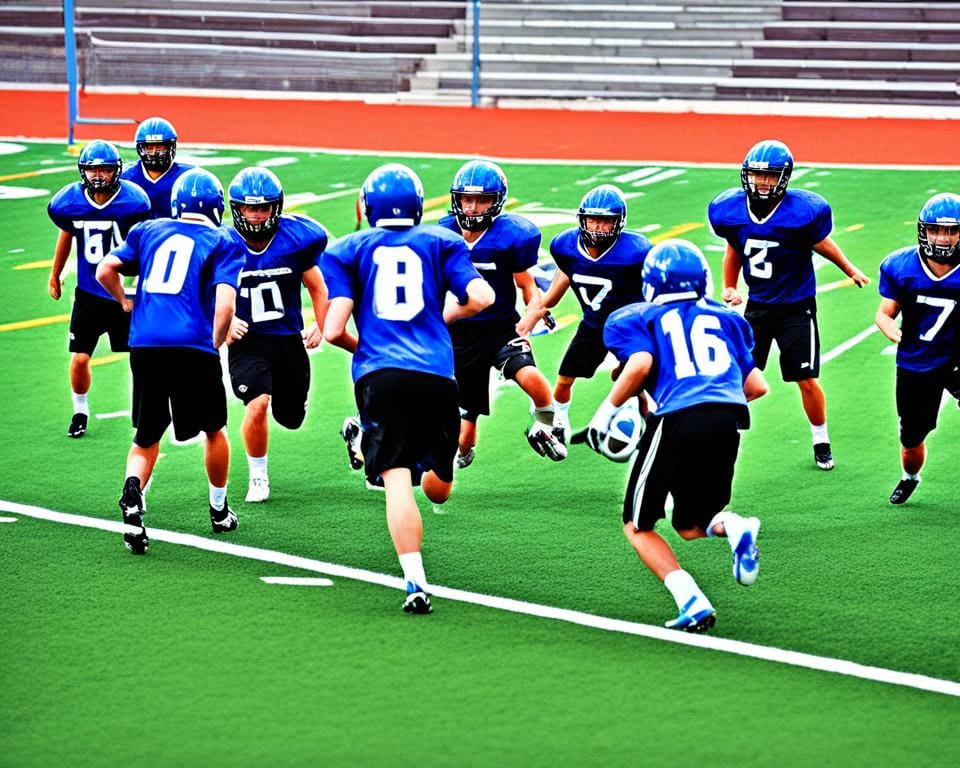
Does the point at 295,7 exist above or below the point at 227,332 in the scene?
above

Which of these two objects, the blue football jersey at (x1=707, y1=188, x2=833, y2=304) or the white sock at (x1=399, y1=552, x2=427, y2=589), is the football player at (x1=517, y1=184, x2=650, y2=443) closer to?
the blue football jersey at (x1=707, y1=188, x2=833, y2=304)

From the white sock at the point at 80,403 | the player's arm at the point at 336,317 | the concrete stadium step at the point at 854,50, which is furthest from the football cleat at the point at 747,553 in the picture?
the concrete stadium step at the point at 854,50

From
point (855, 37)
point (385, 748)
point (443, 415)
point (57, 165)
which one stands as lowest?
point (385, 748)

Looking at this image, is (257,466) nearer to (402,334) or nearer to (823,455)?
(402,334)

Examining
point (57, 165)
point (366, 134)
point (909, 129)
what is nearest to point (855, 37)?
point (909, 129)

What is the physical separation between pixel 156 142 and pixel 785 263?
4348 mm

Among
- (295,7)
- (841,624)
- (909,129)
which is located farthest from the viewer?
(295,7)

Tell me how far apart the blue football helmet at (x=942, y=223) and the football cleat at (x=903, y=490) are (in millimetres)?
1209

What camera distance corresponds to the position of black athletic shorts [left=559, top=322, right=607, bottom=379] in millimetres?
9727

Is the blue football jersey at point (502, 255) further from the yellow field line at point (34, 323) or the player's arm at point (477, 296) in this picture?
the yellow field line at point (34, 323)

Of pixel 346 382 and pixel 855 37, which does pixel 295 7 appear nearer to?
pixel 855 37

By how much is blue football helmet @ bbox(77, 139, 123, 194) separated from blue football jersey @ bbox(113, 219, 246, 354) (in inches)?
96.2

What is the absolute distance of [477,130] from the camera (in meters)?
22.9

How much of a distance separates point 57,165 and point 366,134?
4.67 metres
